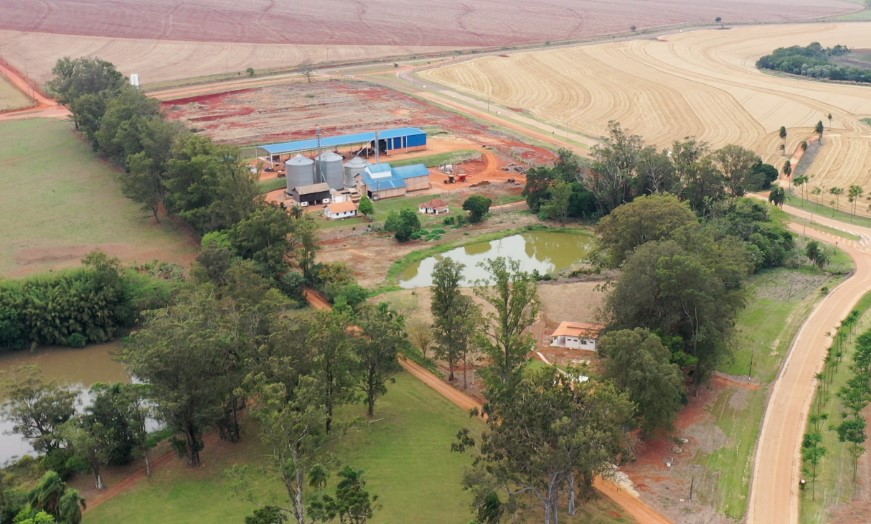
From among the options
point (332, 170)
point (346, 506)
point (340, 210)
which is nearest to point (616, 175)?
point (340, 210)

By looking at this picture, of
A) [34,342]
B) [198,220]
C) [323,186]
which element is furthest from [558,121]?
[34,342]

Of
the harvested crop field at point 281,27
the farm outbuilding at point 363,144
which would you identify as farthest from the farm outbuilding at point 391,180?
the harvested crop field at point 281,27

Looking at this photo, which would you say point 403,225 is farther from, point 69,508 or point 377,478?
point 69,508

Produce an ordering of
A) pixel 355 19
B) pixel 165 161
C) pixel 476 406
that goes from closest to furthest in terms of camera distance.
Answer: pixel 476 406, pixel 165 161, pixel 355 19

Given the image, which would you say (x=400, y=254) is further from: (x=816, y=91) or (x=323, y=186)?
(x=816, y=91)

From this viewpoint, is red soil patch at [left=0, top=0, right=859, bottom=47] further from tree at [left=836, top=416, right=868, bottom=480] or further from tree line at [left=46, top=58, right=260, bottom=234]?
tree at [left=836, top=416, right=868, bottom=480]
